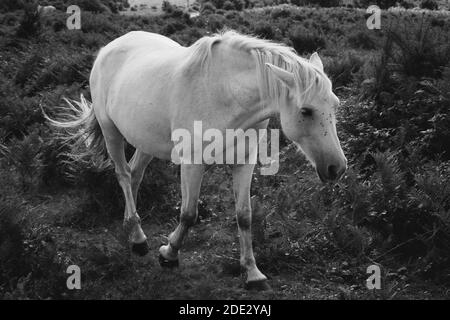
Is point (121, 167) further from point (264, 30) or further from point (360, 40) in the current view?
Result: point (264, 30)

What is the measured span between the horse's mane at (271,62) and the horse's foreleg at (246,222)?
688 mm

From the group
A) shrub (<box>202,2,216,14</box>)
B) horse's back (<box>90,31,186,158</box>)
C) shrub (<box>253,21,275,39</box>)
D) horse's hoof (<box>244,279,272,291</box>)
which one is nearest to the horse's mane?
horse's back (<box>90,31,186,158</box>)

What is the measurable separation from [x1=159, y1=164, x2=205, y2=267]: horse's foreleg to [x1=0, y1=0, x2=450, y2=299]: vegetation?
0.13 metres

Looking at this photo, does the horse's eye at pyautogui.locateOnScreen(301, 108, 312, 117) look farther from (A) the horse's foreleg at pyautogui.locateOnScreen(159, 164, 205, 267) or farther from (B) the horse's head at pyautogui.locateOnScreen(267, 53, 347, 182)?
(A) the horse's foreleg at pyautogui.locateOnScreen(159, 164, 205, 267)

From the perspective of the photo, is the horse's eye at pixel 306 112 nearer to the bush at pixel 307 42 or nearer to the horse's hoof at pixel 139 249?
the horse's hoof at pixel 139 249

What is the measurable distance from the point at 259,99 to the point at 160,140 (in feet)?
3.21

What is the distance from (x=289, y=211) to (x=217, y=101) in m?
1.93

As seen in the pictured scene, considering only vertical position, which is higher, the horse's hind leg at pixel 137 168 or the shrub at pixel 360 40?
the shrub at pixel 360 40

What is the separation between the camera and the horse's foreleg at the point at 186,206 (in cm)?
370

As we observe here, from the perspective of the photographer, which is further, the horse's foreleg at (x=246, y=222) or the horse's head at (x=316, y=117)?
the horse's foreleg at (x=246, y=222)

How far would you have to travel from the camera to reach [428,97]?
20.0 feet

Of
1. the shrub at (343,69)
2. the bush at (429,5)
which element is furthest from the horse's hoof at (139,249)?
the bush at (429,5)

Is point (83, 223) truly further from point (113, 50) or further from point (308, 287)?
point (308, 287)
